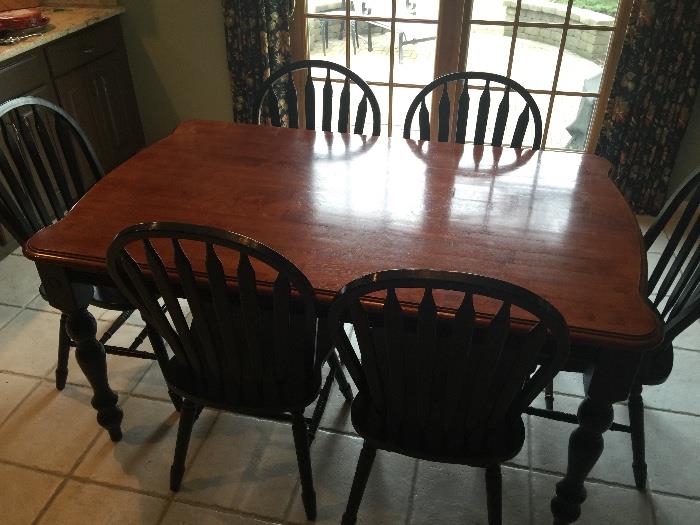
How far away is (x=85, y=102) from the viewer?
3102 millimetres

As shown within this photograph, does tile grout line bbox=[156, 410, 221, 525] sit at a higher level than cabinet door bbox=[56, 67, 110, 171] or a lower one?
lower

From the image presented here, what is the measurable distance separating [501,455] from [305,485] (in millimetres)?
577

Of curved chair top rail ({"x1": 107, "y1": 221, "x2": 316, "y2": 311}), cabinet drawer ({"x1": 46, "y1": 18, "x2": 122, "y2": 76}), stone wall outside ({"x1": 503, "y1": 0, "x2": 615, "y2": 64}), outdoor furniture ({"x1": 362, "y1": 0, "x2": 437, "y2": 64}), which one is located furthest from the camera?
outdoor furniture ({"x1": 362, "y1": 0, "x2": 437, "y2": 64})

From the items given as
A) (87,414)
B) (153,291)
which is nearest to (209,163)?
(153,291)

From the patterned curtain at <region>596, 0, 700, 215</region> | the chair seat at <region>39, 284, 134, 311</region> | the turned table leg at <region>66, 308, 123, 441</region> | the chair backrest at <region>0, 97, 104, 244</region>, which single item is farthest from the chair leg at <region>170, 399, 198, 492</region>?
the patterned curtain at <region>596, 0, 700, 215</region>

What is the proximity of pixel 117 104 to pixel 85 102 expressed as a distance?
0.99ft

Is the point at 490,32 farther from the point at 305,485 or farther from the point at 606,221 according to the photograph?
the point at 305,485

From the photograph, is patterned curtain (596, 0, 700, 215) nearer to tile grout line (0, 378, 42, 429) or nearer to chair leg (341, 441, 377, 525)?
chair leg (341, 441, 377, 525)

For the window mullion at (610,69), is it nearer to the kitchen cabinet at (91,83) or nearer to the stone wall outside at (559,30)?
the stone wall outside at (559,30)

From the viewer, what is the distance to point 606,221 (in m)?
1.59

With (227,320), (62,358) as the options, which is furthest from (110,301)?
(227,320)

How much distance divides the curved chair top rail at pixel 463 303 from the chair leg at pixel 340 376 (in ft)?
2.09

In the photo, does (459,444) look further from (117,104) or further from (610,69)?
(117,104)

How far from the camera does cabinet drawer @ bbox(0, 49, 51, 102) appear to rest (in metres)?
2.57
